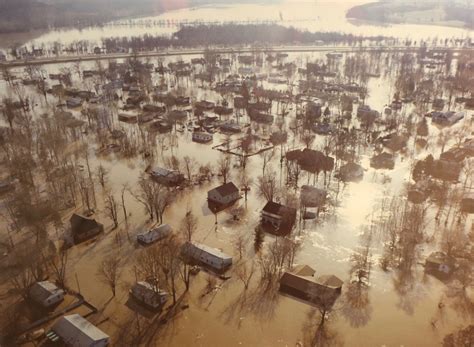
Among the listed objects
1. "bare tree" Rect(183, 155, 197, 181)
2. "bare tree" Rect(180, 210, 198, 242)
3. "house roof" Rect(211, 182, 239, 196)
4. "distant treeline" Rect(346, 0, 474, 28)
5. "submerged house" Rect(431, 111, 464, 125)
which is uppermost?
"distant treeline" Rect(346, 0, 474, 28)

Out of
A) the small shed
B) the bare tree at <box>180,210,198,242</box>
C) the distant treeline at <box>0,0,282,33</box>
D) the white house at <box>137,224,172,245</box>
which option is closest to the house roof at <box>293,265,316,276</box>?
the small shed

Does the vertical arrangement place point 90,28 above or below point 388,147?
above

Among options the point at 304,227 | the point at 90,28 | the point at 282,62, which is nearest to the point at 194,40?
the point at 282,62

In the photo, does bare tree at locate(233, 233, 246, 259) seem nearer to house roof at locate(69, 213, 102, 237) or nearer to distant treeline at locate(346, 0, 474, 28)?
house roof at locate(69, 213, 102, 237)

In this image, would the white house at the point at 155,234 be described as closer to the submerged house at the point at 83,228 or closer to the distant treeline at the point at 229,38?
the submerged house at the point at 83,228

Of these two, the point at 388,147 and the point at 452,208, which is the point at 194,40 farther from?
the point at 452,208

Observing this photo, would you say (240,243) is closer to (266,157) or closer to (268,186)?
(268,186)

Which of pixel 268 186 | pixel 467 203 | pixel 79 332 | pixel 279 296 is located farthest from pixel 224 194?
pixel 467 203

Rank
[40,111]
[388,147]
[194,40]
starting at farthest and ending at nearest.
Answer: [194,40], [40,111], [388,147]
